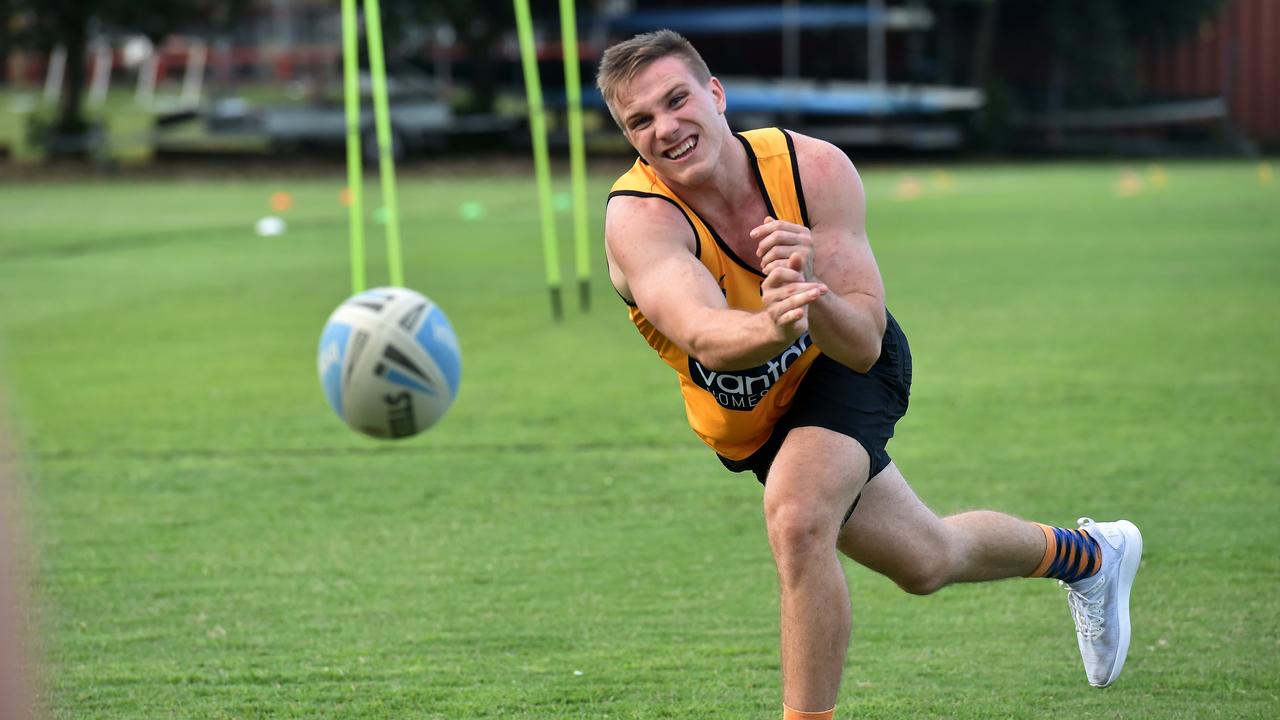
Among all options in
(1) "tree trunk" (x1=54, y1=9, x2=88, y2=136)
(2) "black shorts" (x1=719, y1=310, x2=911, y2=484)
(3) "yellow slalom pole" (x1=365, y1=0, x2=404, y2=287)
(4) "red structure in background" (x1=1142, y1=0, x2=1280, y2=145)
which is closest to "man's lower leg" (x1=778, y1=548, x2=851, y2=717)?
(2) "black shorts" (x1=719, y1=310, x2=911, y2=484)

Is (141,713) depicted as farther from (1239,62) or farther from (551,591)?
(1239,62)

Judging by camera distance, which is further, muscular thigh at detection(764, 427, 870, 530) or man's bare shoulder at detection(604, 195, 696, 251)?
man's bare shoulder at detection(604, 195, 696, 251)

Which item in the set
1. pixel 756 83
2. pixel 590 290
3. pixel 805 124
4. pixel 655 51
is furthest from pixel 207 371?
pixel 756 83

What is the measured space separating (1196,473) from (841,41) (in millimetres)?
Result: 40991

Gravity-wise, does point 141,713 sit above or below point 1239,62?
above

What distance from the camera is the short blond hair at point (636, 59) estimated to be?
4.00 metres

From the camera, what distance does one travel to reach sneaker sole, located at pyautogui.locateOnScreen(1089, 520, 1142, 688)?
4625 mm

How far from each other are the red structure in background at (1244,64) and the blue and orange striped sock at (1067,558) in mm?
41210

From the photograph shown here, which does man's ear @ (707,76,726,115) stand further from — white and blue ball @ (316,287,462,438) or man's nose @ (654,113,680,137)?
white and blue ball @ (316,287,462,438)

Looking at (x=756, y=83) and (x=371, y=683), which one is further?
(x=756, y=83)

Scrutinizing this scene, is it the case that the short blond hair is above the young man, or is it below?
above

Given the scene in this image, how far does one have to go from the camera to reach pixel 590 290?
1552cm

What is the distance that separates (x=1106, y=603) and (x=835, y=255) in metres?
1.49

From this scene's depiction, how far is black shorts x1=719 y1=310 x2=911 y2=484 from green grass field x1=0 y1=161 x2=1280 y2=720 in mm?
835
